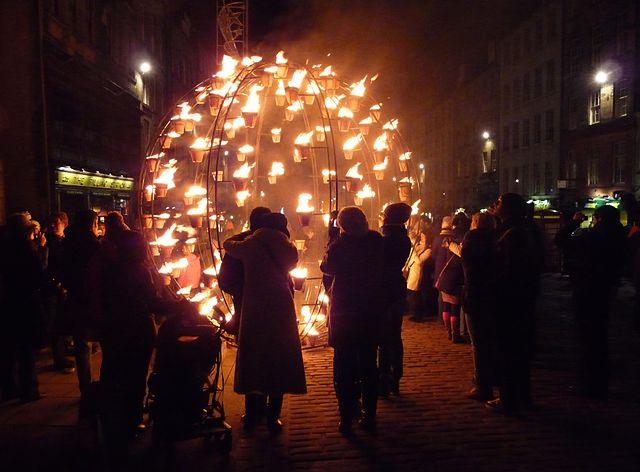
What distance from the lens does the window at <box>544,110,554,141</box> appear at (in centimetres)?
3412

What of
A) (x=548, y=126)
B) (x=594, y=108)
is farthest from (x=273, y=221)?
(x=548, y=126)

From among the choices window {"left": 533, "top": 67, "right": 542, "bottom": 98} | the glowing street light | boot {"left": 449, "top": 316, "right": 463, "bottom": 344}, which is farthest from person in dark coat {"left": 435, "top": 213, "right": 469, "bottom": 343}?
window {"left": 533, "top": 67, "right": 542, "bottom": 98}

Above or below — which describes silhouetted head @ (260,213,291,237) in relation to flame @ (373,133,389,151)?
below

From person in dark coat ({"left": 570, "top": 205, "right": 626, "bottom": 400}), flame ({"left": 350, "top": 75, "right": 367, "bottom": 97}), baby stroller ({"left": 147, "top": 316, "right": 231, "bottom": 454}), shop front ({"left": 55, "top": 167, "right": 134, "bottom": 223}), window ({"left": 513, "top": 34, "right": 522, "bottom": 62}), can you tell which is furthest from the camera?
window ({"left": 513, "top": 34, "right": 522, "bottom": 62})

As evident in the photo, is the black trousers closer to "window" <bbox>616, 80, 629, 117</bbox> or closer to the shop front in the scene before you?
the shop front

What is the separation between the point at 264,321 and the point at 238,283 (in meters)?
0.42

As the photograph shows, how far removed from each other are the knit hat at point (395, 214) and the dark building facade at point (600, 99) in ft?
73.8

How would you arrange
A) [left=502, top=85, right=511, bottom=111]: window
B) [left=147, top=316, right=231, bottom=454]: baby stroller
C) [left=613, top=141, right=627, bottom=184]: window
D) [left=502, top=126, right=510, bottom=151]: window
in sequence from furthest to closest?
[left=502, top=126, right=510, bottom=151]: window
[left=502, top=85, right=511, bottom=111]: window
[left=613, top=141, right=627, bottom=184]: window
[left=147, top=316, right=231, bottom=454]: baby stroller

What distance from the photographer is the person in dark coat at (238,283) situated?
472cm

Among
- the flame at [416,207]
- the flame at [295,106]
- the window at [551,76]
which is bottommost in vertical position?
the flame at [416,207]

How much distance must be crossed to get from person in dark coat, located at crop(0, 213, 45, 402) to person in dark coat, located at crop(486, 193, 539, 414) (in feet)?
14.9

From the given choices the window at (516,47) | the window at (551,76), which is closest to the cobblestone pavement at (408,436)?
the window at (551,76)

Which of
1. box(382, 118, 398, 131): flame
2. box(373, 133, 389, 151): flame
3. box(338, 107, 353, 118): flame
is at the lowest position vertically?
box(373, 133, 389, 151): flame

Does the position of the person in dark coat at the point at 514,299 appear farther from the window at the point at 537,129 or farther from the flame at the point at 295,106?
the window at the point at 537,129
